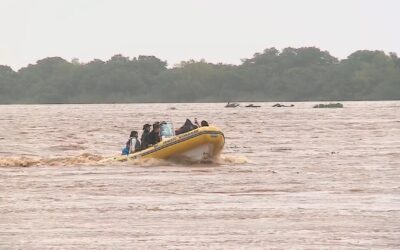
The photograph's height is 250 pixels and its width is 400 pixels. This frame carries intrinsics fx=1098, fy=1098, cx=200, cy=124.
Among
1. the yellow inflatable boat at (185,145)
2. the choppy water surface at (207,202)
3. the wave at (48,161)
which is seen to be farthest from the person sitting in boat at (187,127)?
the wave at (48,161)

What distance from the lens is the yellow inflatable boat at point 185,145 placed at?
26.7m

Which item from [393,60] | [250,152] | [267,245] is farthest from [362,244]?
[393,60]

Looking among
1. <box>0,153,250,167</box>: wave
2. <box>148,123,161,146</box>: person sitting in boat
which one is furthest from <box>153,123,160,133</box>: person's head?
<box>0,153,250,167</box>: wave

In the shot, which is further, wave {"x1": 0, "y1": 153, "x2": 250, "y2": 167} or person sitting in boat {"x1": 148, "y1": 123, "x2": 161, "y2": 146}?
person sitting in boat {"x1": 148, "y1": 123, "x2": 161, "y2": 146}

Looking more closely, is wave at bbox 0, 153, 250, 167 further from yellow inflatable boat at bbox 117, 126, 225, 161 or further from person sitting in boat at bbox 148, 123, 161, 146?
person sitting in boat at bbox 148, 123, 161, 146

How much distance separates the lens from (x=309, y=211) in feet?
52.8

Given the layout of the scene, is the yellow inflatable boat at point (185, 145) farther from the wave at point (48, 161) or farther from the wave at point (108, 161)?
the wave at point (48, 161)

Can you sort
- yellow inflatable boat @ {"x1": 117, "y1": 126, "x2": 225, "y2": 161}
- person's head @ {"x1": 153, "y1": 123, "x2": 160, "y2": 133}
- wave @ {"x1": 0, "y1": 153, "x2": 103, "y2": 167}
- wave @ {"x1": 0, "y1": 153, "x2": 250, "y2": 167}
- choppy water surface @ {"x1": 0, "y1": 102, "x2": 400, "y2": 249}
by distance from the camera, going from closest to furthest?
choppy water surface @ {"x1": 0, "y1": 102, "x2": 400, "y2": 249} < yellow inflatable boat @ {"x1": 117, "y1": 126, "x2": 225, "y2": 161} < wave @ {"x1": 0, "y1": 153, "x2": 250, "y2": 167} < person's head @ {"x1": 153, "y1": 123, "x2": 160, "y2": 133} < wave @ {"x1": 0, "y1": 153, "x2": 103, "y2": 167}

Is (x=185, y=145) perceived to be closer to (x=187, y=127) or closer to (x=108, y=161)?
(x=187, y=127)

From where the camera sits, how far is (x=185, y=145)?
26.8 m

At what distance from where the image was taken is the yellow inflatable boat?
26688 millimetres

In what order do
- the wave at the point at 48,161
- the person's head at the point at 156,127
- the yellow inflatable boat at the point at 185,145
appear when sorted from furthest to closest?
1. the wave at the point at 48,161
2. the person's head at the point at 156,127
3. the yellow inflatable boat at the point at 185,145

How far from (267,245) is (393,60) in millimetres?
150895

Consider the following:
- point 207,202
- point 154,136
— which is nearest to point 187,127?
point 154,136
